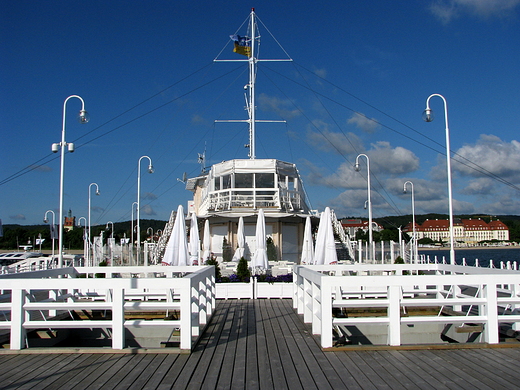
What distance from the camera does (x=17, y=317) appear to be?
7.13 meters

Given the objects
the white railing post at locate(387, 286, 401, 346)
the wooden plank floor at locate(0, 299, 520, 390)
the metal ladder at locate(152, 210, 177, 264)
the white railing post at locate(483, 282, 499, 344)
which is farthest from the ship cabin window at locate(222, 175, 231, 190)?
the white railing post at locate(483, 282, 499, 344)

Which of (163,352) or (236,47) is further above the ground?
(236,47)

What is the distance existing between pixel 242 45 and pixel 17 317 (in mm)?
27391

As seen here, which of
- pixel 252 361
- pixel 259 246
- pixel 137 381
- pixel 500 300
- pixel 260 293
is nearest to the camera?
pixel 137 381

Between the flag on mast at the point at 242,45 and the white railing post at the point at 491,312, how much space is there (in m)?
27.1

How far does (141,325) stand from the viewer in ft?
22.8

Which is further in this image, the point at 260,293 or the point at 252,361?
the point at 260,293

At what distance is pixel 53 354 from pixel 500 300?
695cm

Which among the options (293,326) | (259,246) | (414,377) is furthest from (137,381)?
(259,246)

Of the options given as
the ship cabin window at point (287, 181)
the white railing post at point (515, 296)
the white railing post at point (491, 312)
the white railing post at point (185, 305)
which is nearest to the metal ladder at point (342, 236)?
the ship cabin window at point (287, 181)

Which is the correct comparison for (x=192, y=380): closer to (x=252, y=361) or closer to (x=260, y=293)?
(x=252, y=361)

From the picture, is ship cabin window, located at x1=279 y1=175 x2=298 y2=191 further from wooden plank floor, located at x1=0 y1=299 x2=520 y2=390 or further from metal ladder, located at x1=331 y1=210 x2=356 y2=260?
wooden plank floor, located at x1=0 y1=299 x2=520 y2=390

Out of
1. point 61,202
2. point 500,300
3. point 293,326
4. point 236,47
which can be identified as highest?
point 236,47

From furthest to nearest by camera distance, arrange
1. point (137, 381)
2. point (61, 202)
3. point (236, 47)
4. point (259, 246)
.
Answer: point (236, 47), point (259, 246), point (61, 202), point (137, 381)
